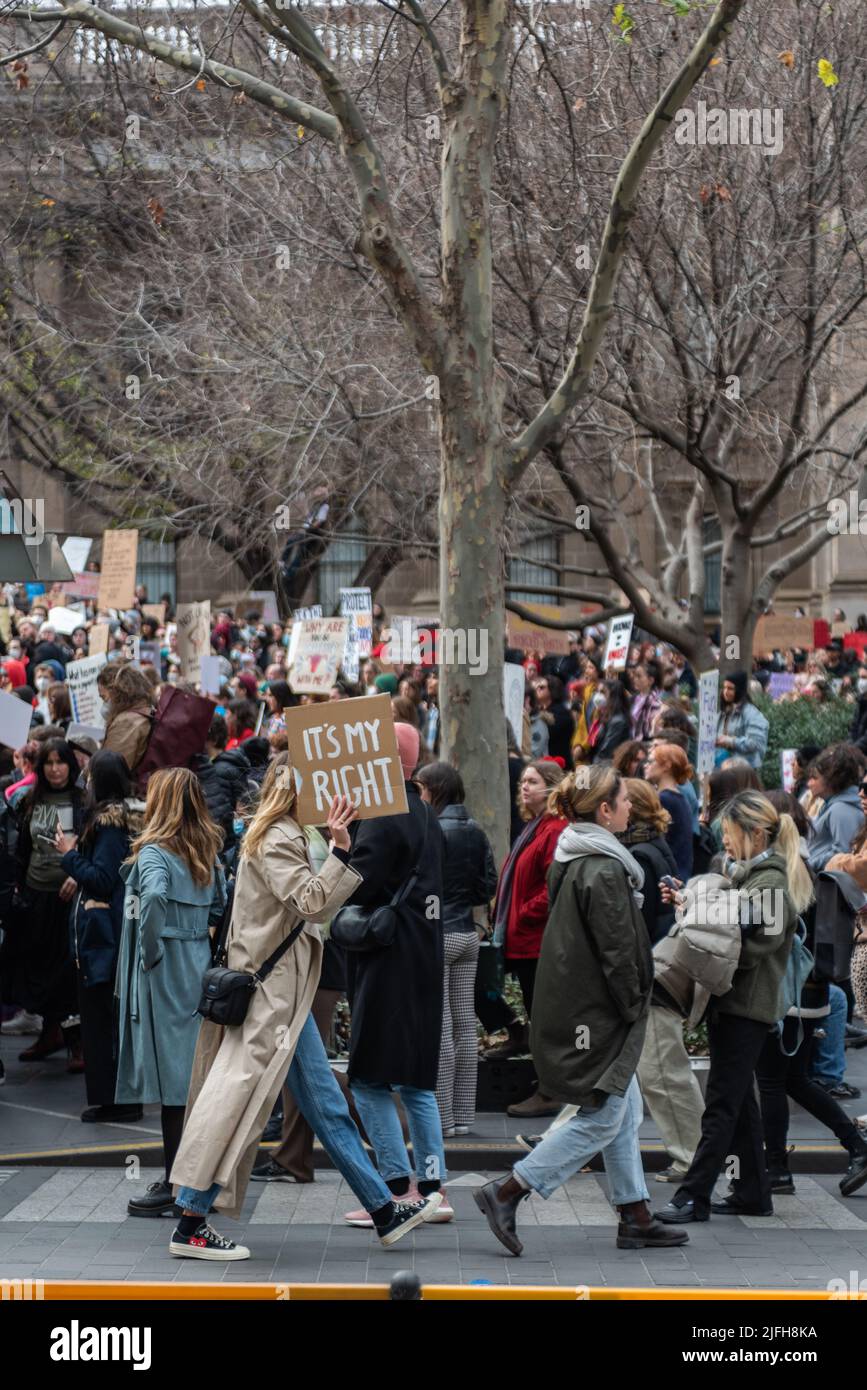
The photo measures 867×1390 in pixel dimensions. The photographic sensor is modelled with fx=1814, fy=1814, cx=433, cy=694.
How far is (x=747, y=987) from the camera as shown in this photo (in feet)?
23.3

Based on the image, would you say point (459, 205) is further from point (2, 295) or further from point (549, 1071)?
point (2, 295)

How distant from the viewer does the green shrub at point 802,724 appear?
18516 millimetres

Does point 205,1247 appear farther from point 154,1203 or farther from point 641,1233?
point 641,1233

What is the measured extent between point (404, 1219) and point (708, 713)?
8.72 meters

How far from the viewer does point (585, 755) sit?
1667 centimetres

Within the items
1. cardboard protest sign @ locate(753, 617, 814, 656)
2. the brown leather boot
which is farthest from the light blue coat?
cardboard protest sign @ locate(753, 617, 814, 656)

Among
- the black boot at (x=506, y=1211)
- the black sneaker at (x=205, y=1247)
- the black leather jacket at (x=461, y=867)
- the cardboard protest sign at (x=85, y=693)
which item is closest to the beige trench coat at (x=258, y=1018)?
the black sneaker at (x=205, y=1247)

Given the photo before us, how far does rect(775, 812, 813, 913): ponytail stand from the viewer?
7.25 m

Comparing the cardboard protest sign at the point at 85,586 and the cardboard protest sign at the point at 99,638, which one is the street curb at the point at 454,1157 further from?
the cardboard protest sign at the point at 85,586

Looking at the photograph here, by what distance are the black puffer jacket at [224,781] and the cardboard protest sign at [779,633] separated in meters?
13.1

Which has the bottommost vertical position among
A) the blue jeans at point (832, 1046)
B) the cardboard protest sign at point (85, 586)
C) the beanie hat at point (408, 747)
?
the blue jeans at point (832, 1046)

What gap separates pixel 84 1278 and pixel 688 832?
4419mm

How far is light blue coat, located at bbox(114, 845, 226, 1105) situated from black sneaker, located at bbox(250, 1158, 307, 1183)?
88cm
